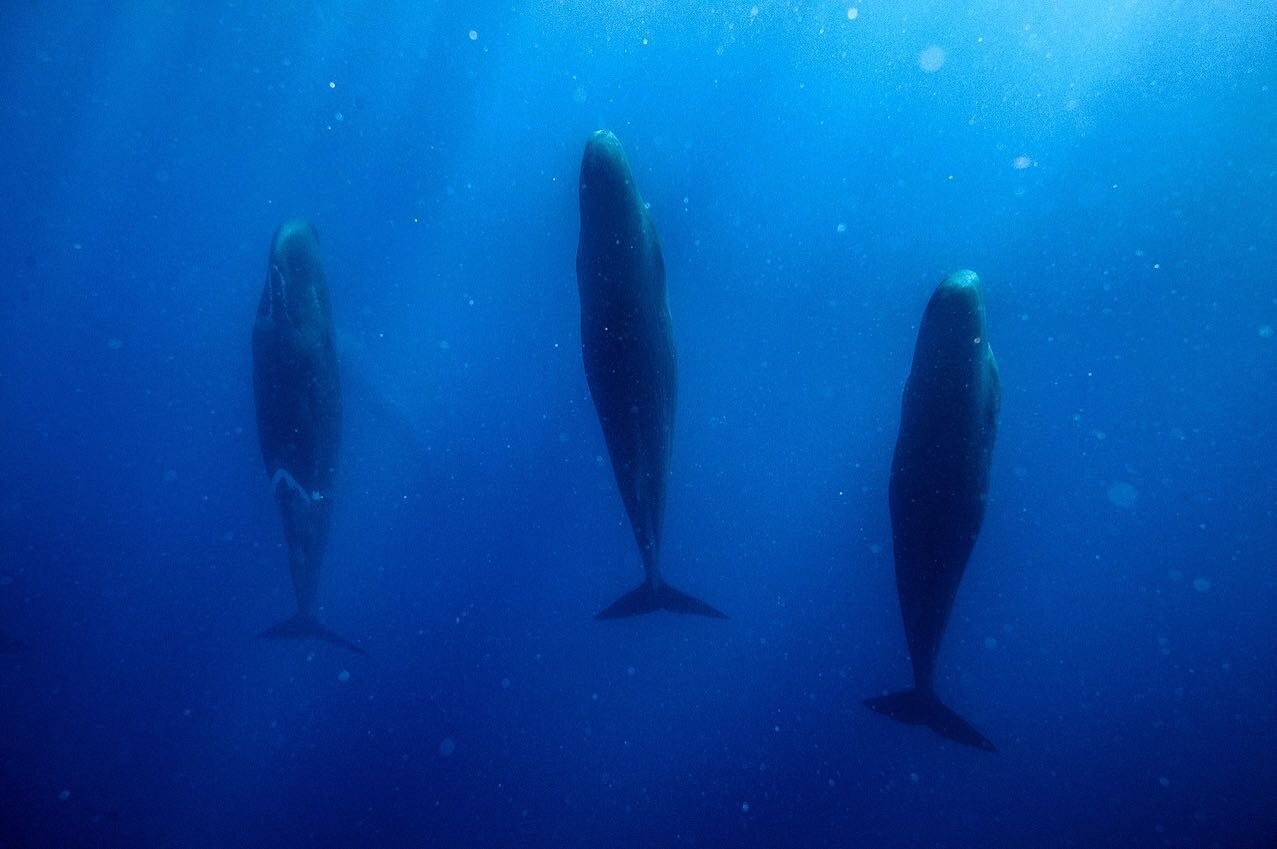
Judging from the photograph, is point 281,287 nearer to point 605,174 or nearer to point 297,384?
point 297,384

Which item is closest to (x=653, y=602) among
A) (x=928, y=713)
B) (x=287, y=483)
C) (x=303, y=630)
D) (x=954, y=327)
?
(x=928, y=713)

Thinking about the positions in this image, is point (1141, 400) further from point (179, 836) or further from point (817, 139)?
point (179, 836)

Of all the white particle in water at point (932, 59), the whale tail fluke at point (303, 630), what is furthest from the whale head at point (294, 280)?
the white particle in water at point (932, 59)

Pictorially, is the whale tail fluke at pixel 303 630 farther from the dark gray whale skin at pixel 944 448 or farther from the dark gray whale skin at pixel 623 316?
the dark gray whale skin at pixel 944 448

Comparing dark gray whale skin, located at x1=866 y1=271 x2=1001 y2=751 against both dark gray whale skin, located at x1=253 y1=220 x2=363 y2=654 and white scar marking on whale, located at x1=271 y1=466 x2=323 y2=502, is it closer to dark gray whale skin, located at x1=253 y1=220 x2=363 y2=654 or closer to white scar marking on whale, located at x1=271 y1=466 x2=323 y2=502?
dark gray whale skin, located at x1=253 y1=220 x2=363 y2=654

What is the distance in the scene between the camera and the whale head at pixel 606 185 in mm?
3693

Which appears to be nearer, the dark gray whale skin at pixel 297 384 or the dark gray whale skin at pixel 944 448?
the dark gray whale skin at pixel 944 448

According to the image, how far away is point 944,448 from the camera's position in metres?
3.51

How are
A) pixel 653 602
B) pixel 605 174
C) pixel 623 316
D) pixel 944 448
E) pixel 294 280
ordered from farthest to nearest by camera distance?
1. pixel 294 280
2. pixel 653 602
3. pixel 605 174
4. pixel 623 316
5. pixel 944 448

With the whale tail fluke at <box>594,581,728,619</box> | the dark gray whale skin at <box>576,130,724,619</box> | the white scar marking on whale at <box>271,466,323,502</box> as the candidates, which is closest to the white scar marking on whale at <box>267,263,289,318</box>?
the white scar marking on whale at <box>271,466,323,502</box>

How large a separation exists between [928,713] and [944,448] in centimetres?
208

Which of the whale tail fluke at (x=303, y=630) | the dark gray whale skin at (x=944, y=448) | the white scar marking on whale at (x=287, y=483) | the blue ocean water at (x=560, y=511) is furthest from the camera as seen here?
the blue ocean water at (x=560, y=511)

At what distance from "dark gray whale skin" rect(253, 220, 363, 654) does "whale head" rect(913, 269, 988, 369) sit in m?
3.93

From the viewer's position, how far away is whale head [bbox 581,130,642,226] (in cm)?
369
